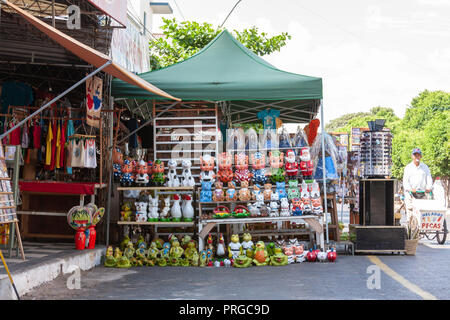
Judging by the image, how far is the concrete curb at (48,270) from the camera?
5121 mm

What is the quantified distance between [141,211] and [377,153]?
4.15 meters

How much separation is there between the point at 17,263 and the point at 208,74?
14.4 ft

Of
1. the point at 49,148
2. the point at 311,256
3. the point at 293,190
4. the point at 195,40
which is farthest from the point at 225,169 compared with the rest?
the point at 195,40

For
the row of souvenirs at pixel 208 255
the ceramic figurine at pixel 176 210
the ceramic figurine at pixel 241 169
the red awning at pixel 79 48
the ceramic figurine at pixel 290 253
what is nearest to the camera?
the red awning at pixel 79 48

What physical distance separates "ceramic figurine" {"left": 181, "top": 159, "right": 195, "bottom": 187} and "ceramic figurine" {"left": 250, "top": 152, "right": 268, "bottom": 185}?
3.47 feet

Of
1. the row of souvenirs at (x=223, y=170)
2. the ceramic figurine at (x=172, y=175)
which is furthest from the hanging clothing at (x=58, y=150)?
the ceramic figurine at (x=172, y=175)

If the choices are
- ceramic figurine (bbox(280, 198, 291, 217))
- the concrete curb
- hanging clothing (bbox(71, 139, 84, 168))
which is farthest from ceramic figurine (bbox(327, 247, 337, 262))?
hanging clothing (bbox(71, 139, 84, 168))

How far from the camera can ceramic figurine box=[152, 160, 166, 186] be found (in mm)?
8492

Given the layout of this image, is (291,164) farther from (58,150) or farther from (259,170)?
(58,150)

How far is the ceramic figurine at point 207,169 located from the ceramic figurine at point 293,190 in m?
1.28

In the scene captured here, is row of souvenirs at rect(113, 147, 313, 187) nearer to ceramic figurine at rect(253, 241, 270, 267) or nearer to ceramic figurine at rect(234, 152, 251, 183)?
ceramic figurine at rect(234, 152, 251, 183)

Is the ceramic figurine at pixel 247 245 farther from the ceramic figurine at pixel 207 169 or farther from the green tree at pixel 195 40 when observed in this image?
the green tree at pixel 195 40
